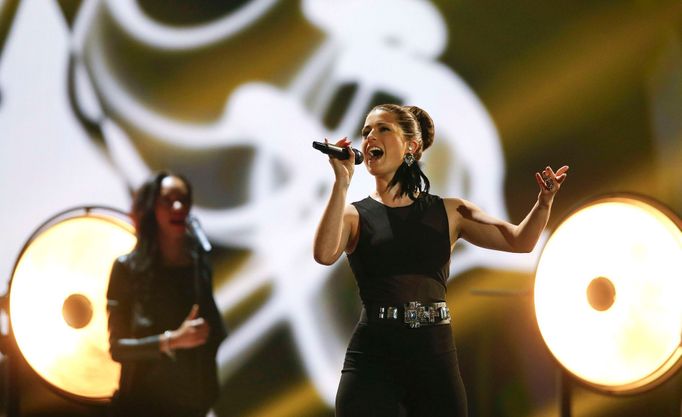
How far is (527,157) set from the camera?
2523 millimetres

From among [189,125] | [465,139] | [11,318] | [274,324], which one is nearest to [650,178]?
[465,139]

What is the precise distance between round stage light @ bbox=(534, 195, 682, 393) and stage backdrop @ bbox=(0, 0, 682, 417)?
1.38ft

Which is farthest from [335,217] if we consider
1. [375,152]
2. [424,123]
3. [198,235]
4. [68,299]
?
[68,299]

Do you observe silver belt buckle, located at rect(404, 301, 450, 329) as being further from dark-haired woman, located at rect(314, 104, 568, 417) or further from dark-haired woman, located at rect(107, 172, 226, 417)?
dark-haired woman, located at rect(107, 172, 226, 417)

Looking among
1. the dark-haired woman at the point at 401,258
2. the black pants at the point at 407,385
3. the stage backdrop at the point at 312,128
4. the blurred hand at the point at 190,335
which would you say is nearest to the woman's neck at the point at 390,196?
the dark-haired woman at the point at 401,258

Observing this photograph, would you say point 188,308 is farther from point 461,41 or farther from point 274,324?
point 461,41

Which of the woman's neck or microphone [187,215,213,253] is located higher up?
the woman's neck

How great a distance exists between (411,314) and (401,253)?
0.14 m

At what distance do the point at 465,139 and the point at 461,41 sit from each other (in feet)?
1.04

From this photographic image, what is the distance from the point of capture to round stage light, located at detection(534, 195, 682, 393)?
6.53ft

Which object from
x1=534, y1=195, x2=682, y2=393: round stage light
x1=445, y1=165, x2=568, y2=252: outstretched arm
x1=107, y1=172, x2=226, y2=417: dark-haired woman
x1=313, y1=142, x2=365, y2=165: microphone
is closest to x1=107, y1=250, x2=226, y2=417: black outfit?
x1=107, y1=172, x2=226, y2=417: dark-haired woman

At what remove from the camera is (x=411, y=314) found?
1.72m

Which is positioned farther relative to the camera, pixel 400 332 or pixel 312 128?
pixel 312 128

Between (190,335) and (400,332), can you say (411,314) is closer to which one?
(400,332)
